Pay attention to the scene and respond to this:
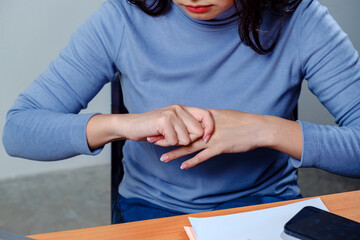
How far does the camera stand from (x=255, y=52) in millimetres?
1034

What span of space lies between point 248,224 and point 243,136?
214 millimetres

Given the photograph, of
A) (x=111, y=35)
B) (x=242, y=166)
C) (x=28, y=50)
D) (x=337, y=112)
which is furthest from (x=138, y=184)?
(x=28, y=50)

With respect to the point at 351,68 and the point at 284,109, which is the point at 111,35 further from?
the point at 351,68

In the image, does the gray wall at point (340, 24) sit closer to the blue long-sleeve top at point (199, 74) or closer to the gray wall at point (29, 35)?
the gray wall at point (29, 35)

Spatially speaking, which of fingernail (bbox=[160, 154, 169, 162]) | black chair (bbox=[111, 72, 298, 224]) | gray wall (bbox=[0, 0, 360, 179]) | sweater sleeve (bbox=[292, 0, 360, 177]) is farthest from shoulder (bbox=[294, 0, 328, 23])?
gray wall (bbox=[0, 0, 360, 179])

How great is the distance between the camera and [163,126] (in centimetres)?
86

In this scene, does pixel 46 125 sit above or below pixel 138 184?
above

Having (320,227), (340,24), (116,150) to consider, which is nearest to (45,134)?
(116,150)

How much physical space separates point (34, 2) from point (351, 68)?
5.93 ft

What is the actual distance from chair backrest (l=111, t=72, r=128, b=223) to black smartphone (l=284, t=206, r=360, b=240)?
1.71ft

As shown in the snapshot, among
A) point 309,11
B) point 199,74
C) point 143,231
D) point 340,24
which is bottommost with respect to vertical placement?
point 340,24

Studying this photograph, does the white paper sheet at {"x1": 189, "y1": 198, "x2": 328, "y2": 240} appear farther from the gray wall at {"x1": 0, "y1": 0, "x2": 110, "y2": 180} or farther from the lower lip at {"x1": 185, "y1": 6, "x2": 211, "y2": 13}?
the gray wall at {"x1": 0, "y1": 0, "x2": 110, "y2": 180}

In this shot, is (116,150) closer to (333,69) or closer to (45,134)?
(45,134)

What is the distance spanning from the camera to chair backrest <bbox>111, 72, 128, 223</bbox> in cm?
110
